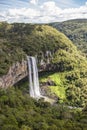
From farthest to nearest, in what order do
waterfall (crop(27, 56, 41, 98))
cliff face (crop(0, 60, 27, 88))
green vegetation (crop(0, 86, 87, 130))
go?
waterfall (crop(27, 56, 41, 98))
cliff face (crop(0, 60, 27, 88))
green vegetation (crop(0, 86, 87, 130))

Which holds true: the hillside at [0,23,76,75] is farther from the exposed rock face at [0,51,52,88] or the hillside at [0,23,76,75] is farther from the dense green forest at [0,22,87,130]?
the exposed rock face at [0,51,52,88]

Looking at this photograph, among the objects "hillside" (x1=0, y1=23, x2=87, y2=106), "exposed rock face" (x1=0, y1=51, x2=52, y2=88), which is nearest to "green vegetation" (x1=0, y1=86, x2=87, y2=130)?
"exposed rock face" (x1=0, y1=51, x2=52, y2=88)

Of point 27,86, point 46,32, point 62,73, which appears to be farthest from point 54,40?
point 27,86

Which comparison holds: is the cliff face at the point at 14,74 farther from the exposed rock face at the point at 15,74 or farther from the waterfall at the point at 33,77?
the waterfall at the point at 33,77

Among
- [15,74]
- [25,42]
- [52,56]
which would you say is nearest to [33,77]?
[15,74]

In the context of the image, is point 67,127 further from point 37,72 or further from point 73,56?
point 73,56

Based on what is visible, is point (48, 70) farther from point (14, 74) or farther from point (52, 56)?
point (14, 74)
